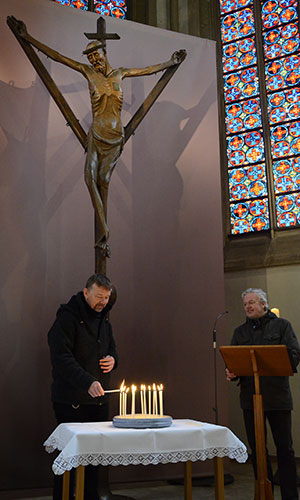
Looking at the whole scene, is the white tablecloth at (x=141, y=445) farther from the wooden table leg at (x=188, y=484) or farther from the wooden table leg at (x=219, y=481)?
the wooden table leg at (x=188, y=484)

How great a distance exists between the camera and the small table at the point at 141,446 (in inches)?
94.7

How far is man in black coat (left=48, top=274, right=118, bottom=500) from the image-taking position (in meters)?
3.09

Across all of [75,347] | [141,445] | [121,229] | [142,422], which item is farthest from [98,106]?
[141,445]

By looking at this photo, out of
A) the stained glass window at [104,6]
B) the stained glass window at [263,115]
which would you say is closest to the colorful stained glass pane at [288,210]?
the stained glass window at [263,115]

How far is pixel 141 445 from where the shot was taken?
248cm

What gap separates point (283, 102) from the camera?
752 centimetres

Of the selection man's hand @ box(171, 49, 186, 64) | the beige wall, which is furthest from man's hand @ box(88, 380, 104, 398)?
the beige wall

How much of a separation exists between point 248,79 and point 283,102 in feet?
2.23

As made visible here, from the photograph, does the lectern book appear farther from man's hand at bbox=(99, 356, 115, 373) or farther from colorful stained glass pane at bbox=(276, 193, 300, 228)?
colorful stained glass pane at bbox=(276, 193, 300, 228)

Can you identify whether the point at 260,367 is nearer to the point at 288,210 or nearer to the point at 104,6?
the point at 288,210

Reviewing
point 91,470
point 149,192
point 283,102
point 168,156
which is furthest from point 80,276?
point 283,102

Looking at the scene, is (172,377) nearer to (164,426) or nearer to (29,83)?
(164,426)

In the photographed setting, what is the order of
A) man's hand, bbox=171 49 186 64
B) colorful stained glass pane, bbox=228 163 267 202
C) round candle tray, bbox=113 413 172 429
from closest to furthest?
round candle tray, bbox=113 413 172 429
man's hand, bbox=171 49 186 64
colorful stained glass pane, bbox=228 163 267 202

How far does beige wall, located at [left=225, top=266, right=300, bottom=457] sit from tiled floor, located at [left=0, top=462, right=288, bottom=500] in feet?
5.29
